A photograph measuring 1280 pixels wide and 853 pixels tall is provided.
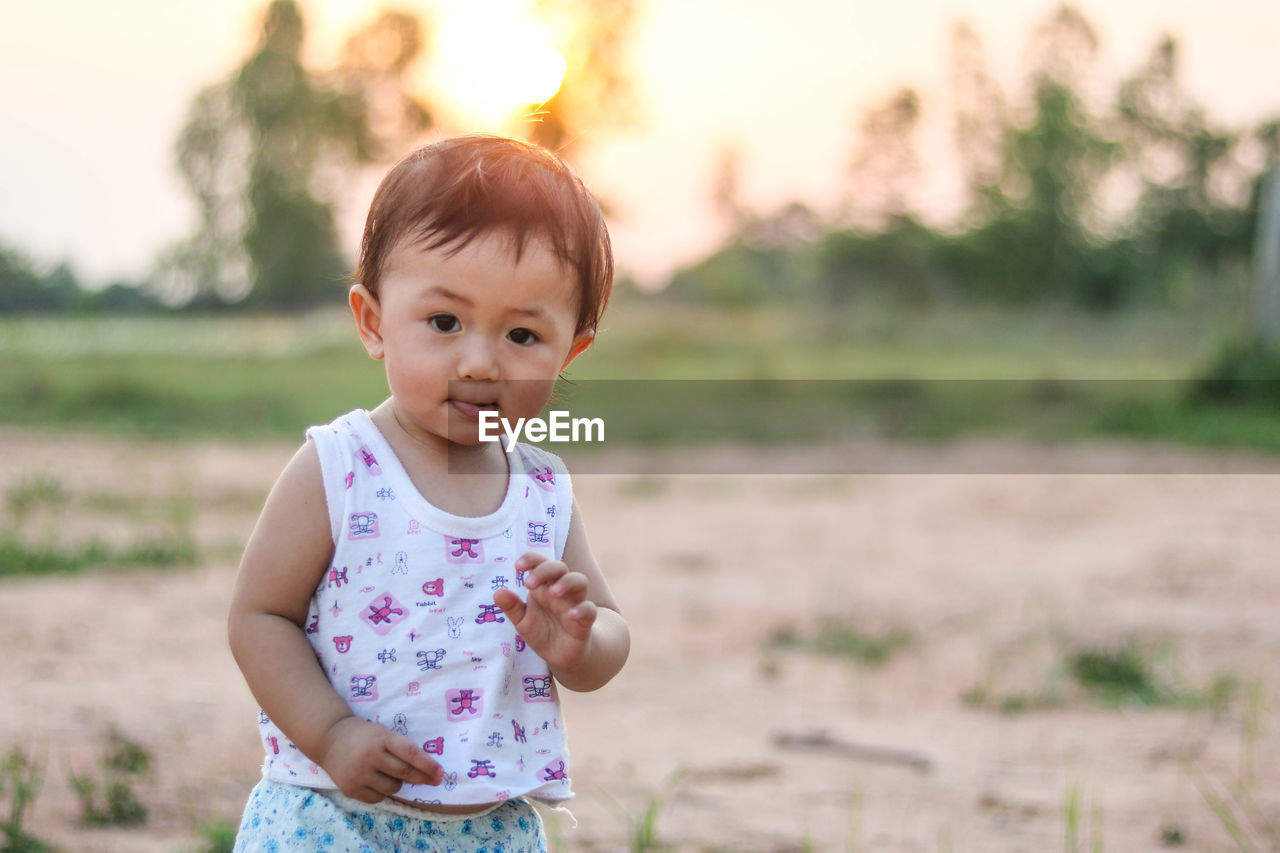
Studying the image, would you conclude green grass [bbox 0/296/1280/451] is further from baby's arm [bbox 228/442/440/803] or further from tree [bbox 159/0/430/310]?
baby's arm [bbox 228/442/440/803]

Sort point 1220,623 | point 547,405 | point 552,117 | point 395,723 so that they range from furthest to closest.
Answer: point 1220,623
point 552,117
point 547,405
point 395,723

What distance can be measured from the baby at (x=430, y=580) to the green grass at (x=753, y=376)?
7.51 m

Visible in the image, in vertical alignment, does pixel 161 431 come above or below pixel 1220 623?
above

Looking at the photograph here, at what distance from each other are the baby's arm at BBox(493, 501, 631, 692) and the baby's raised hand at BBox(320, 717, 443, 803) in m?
0.17

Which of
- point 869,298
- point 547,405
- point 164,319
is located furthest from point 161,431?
point 869,298

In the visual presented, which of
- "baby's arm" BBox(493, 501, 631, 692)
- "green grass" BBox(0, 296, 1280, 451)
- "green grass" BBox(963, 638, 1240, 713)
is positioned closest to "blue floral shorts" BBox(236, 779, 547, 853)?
"baby's arm" BBox(493, 501, 631, 692)

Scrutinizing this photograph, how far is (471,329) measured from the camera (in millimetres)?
1474

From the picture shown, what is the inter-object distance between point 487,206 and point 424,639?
1.63 feet

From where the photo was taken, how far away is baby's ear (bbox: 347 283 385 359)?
61.1 inches

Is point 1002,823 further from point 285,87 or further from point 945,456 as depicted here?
point 285,87

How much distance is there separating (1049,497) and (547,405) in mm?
7028

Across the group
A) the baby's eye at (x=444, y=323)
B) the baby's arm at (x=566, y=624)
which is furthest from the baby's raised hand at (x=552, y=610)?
the baby's eye at (x=444, y=323)

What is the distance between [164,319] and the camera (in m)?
13.3

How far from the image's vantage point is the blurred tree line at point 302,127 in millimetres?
18562
